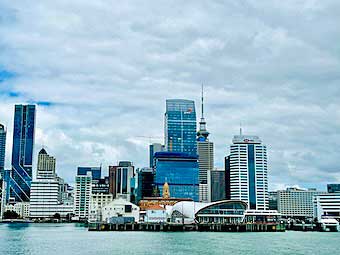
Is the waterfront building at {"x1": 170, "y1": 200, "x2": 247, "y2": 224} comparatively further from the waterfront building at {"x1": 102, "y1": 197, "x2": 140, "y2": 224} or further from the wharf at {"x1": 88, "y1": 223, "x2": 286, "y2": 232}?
the wharf at {"x1": 88, "y1": 223, "x2": 286, "y2": 232}

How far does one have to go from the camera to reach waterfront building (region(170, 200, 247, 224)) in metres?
166

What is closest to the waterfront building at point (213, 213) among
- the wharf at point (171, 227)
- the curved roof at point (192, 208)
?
the curved roof at point (192, 208)

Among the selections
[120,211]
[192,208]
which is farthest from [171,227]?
[120,211]

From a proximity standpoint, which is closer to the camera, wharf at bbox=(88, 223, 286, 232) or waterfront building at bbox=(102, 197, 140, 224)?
wharf at bbox=(88, 223, 286, 232)

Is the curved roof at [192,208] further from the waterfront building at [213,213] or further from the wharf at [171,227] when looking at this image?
the wharf at [171,227]

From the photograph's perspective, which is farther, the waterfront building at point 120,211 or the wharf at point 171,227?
the waterfront building at point 120,211

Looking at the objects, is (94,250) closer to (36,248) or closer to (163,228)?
(36,248)

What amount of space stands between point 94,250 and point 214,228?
248 ft

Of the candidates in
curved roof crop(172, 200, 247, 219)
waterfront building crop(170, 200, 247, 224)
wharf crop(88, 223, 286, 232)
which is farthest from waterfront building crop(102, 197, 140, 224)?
curved roof crop(172, 200, 247, 219)

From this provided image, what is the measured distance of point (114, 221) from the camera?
154500 mm

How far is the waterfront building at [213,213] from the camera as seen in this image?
16612 cm

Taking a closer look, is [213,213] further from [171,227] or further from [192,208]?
[171,227]

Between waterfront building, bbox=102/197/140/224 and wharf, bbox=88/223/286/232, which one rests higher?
waterfront building, bbox=102/197/140/224

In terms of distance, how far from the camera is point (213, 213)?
168m
